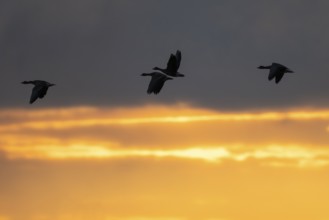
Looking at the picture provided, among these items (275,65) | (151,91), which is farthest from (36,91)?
(275,65)

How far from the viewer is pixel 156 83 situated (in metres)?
173

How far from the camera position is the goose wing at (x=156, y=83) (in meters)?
172

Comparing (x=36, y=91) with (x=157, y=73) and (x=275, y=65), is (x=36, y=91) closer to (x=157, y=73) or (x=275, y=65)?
(x=157, y=73)

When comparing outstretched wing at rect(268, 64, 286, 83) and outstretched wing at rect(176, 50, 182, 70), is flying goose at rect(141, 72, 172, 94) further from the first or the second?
outstretched wing at rect(268, 64, 286, 83)

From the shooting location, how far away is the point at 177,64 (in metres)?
175

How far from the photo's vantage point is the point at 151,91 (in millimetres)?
171750

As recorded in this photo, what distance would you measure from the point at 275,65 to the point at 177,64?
34.2 feet

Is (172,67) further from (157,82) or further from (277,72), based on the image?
(277,72)

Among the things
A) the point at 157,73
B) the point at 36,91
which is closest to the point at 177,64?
the point at 157,73

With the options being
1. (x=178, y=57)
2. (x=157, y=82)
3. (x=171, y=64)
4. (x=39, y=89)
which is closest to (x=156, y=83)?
(x=157, y=82)

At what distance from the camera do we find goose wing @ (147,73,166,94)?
172 m

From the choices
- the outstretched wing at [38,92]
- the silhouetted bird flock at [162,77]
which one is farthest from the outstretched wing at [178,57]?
the outstretched wing at [38,92]

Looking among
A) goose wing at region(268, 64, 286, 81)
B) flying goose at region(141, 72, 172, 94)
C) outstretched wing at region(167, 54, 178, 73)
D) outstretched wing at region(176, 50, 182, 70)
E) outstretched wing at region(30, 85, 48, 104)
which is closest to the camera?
flying goose at region(141, 72, 172, 94)

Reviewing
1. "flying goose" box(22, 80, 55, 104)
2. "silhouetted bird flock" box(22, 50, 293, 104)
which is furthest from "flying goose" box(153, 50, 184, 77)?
"flying goose" box(22, 80, 55, 104)
